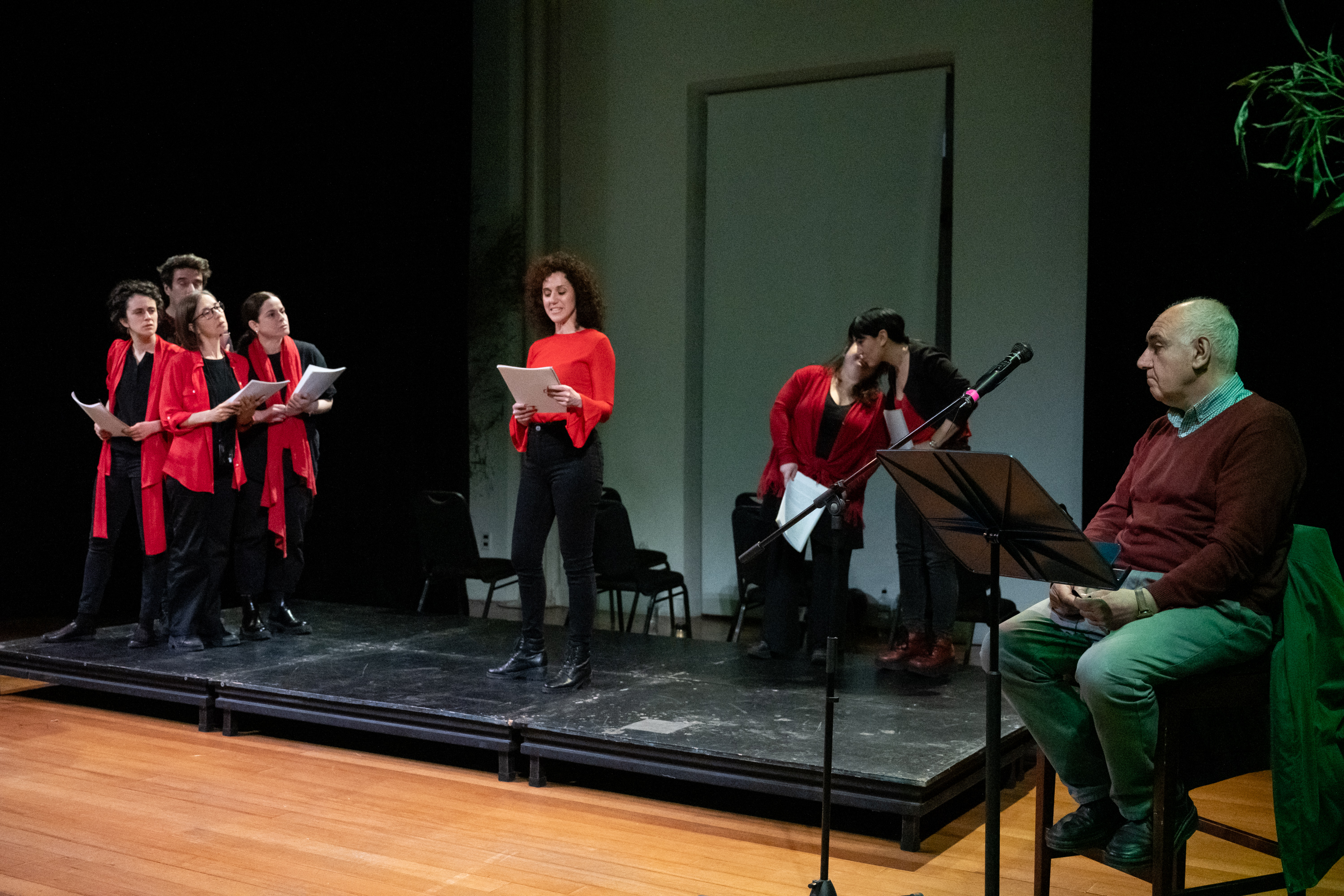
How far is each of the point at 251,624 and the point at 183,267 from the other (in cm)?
144

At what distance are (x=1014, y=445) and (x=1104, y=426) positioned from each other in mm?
958

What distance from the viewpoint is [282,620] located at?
482 cm

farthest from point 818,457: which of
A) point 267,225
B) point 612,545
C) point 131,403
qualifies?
point 267,225

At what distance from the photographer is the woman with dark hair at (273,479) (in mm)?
4609

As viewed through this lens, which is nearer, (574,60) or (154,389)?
(154,389)

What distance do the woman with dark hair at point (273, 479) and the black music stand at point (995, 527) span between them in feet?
9.87

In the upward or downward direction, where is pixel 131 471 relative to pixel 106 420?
downward

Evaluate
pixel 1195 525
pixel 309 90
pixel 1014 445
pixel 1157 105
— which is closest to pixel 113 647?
pixel 309 90

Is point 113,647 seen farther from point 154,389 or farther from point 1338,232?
point 1338,232

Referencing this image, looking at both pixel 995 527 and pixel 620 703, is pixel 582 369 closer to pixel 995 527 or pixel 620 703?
pixel 620 703

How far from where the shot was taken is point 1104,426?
506cm

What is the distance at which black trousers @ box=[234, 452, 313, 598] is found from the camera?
4.61 metres

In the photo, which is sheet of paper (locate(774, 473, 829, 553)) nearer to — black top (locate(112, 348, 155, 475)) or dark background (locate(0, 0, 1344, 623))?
dark background (locate(0, 0, 1344, 623))

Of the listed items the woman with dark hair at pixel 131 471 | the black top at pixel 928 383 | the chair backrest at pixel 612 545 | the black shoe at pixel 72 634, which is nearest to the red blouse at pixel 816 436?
the black top at pixel 928 383
